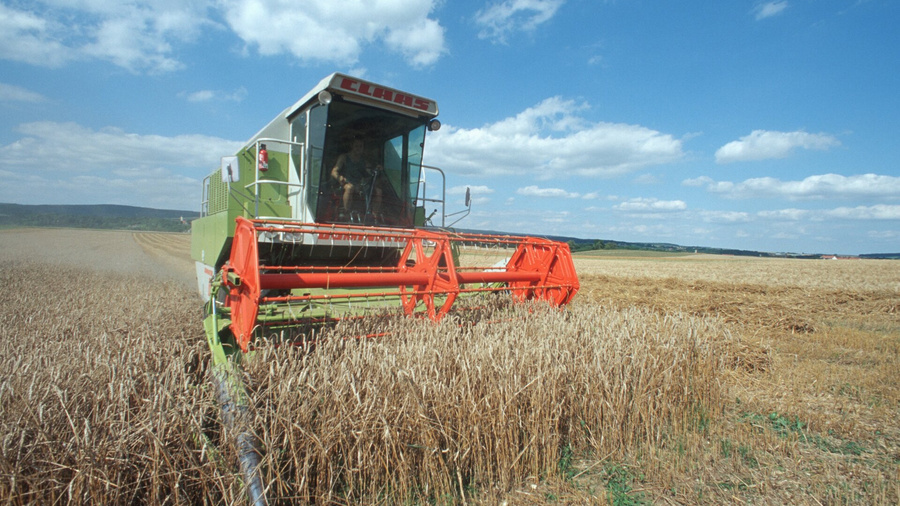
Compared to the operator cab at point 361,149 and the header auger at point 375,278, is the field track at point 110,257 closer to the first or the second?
the operator cab at point 361,149

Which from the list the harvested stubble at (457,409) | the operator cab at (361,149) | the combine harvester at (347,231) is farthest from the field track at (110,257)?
the harvested stubble at (457,409)

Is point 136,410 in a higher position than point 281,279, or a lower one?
lower

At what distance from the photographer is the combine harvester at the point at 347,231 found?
3.66 m

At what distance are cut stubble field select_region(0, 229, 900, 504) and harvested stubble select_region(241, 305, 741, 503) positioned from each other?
0.4 inches

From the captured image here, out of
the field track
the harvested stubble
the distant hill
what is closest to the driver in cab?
the harvested stubble

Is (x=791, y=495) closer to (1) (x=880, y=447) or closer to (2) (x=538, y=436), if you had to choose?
(1) (x=880, y=447)

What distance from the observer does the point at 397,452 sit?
210 centimetres

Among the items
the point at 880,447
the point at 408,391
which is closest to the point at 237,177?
the point at 408,391

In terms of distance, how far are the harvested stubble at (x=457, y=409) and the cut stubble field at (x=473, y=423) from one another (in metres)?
0.01

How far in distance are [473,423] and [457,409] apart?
0.34ft

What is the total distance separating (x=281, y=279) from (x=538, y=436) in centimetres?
184

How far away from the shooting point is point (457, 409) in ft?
7.39

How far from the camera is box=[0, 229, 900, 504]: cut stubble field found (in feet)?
5.73

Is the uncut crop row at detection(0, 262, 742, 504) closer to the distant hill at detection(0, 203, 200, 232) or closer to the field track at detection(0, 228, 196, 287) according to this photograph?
the field track at detection(0, 228, 196, 287)
